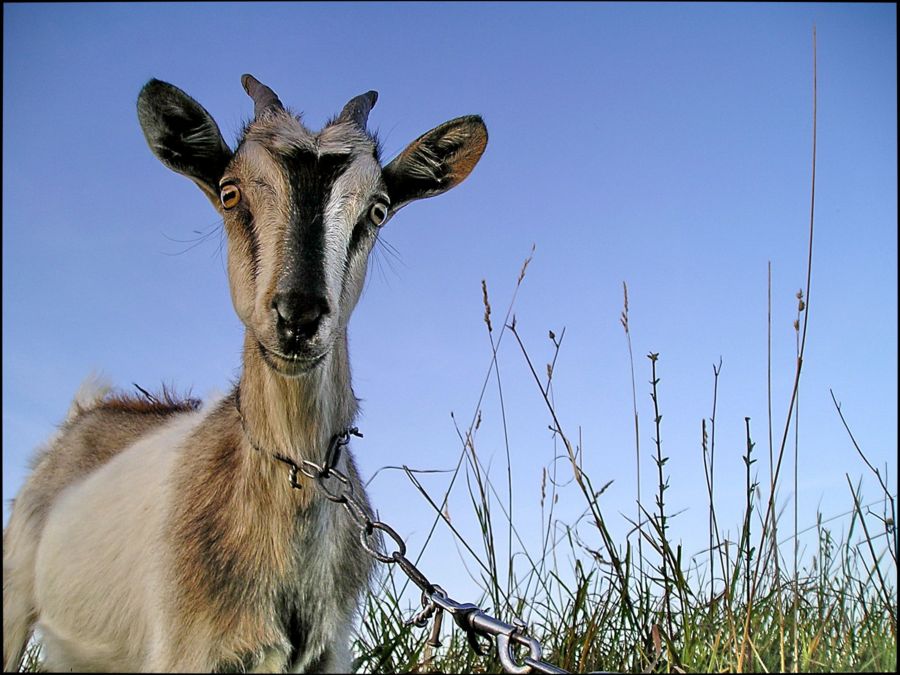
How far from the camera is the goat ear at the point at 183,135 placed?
344 cm

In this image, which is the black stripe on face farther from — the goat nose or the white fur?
the white fur

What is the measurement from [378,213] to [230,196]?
1.89 ft

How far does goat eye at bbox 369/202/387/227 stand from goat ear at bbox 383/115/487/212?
21 centimetres

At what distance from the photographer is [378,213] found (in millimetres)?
3447

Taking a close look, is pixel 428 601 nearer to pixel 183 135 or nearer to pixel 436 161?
pixel 436 161

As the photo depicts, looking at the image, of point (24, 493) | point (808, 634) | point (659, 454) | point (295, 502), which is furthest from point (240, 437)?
point (808, 634)

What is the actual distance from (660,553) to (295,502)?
1.59m

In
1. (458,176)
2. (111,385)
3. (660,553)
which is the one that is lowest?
(660,553)

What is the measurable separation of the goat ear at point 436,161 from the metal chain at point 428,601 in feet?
3.56

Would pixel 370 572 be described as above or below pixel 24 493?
below

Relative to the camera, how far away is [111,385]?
5.62m

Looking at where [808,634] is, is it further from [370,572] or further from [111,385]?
[111,385]

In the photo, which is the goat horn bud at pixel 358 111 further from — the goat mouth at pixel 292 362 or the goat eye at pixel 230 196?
the goat mouth at pixel 292 362

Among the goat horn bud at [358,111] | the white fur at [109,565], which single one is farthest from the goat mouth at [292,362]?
the goat horn bud at [358,111]
